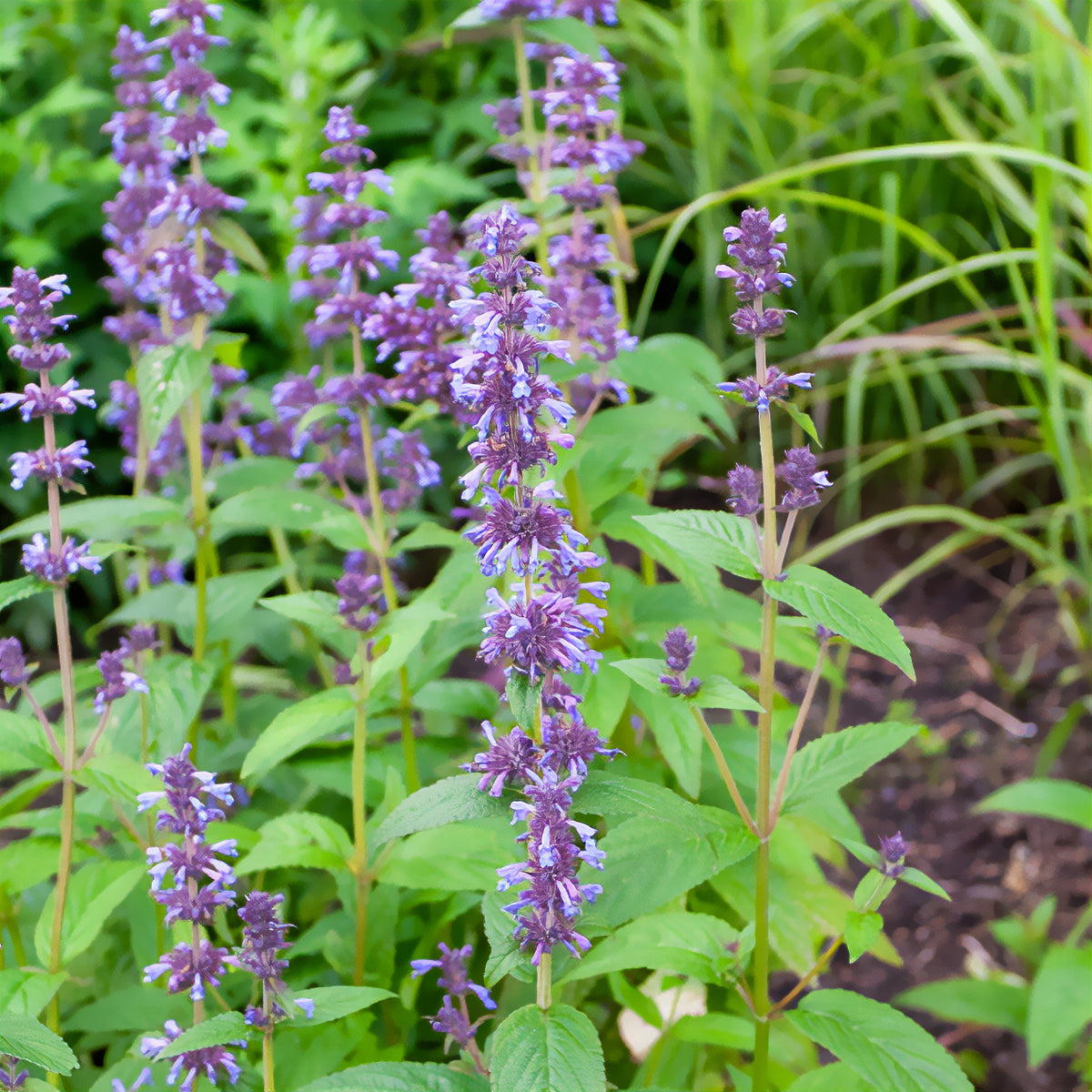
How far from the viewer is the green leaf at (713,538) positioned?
1.30 meters

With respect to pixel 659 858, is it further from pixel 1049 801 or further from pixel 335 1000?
pixel 1049 801

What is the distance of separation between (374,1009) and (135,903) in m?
0.47

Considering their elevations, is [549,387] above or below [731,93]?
below

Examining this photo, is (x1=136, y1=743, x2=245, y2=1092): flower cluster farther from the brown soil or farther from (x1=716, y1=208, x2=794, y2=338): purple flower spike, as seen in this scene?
the brown soil

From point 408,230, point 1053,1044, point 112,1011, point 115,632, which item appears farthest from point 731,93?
point 112,1011

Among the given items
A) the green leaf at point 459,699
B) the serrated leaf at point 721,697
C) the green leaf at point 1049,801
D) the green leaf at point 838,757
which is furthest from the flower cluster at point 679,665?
the green leaf at point 1049,801

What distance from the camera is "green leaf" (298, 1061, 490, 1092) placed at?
117 cm

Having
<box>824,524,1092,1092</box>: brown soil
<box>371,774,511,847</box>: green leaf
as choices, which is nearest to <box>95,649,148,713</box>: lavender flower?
<box>371,774,511,847</box>: green leaf

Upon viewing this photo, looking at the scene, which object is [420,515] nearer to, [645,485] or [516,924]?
[645,485]

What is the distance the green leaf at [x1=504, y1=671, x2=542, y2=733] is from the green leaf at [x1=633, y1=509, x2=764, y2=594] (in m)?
0.25

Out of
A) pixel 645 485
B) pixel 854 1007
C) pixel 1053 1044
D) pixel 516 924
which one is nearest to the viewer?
pixel 516 924

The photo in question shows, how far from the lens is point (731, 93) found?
423 cm

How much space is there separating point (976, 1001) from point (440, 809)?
5.30 ft

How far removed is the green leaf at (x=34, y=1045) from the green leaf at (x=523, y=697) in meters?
0.57
